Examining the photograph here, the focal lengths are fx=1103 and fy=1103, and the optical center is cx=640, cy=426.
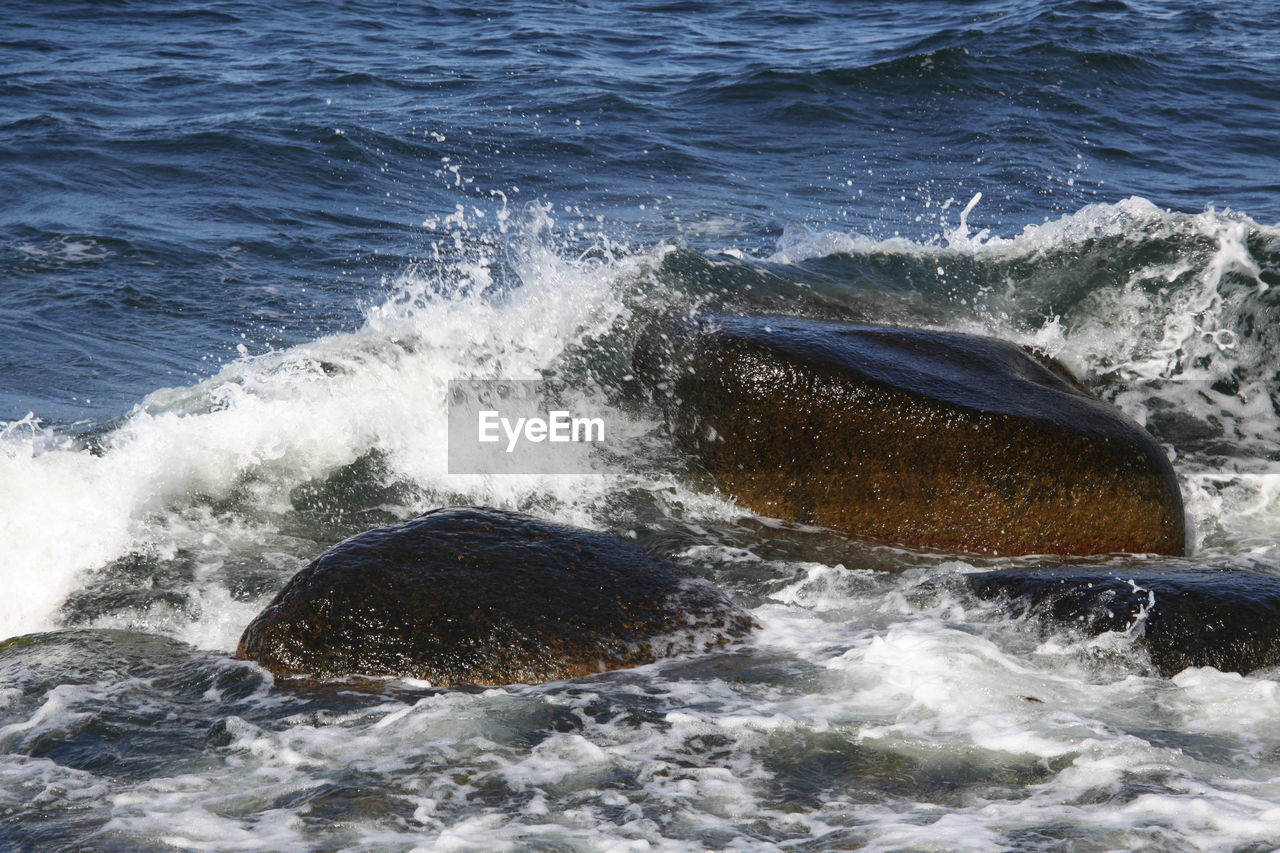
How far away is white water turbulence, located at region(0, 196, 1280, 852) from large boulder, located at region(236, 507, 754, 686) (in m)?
0.11

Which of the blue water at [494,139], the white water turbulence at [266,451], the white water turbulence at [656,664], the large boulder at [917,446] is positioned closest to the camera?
the white water turbulence at [656,664]

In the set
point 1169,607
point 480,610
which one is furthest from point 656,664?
point 1169,607

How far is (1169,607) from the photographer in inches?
145

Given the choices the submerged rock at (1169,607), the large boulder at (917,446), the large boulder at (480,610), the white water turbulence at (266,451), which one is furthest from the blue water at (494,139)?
the submerged rock at (1169,607)

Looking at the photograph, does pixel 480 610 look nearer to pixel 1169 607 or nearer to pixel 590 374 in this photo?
pixel 1169 607

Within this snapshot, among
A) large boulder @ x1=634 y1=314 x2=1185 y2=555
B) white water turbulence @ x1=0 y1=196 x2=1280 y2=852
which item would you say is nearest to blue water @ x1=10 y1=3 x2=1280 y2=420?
white water turbulence @ x1=0 y1=196 x2=1280 y2=852

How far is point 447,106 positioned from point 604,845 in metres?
11.3

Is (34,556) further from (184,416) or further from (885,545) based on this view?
(885,545)

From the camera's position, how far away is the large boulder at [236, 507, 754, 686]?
11.8 ft

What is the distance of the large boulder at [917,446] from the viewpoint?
15.8ft

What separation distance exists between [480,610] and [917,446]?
224 centimetres

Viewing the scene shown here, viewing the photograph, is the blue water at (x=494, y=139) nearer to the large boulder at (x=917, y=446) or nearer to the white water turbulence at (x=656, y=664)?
the white water turbulence at (x=656, y=664)

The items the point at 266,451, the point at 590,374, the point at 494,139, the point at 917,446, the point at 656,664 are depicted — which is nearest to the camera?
the point at 656,664

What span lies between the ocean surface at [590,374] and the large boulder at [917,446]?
21 centimetres
